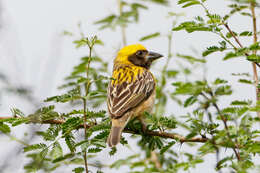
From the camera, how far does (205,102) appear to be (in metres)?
2.30

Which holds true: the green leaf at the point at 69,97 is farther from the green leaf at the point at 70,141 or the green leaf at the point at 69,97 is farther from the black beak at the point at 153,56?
the black beak at the point at 153,56

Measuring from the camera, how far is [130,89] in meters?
5.49

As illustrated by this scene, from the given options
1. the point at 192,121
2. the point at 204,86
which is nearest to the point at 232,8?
the point at 192,121

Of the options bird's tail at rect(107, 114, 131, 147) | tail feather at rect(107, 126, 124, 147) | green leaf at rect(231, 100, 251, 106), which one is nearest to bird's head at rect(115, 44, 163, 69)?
bird's tail at rect(107, 114, 131, 147)

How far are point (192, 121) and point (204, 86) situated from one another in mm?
583

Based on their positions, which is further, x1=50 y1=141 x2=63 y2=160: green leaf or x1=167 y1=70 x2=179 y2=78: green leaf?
x1=167 y1=70 x2=179 y2=78: green leaf

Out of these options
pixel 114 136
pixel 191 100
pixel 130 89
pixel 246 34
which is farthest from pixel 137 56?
pixel 191 100

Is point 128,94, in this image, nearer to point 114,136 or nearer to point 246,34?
point 114,136

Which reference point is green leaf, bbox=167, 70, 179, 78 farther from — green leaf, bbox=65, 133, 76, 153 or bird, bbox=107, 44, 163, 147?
green leaf, bbox=65, 133, 76, 153

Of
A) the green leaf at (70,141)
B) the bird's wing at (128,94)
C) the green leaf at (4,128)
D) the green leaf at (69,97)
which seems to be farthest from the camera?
the bird's wing at (128,94)

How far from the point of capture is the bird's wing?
4996 millimetres

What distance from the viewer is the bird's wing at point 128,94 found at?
4996 mm

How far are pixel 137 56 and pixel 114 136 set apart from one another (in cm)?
282

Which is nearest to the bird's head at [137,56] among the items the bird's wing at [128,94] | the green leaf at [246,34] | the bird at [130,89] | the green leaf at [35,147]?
the bird at [130,89]
